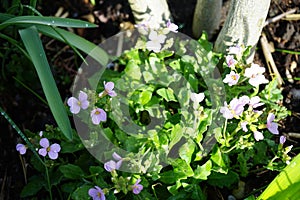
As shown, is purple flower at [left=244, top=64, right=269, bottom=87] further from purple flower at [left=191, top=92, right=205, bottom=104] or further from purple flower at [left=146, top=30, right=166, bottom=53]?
purple flower at [left=146, top=30, right=166, bottom=53]

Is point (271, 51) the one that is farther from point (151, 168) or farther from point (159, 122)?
point (151, 168)

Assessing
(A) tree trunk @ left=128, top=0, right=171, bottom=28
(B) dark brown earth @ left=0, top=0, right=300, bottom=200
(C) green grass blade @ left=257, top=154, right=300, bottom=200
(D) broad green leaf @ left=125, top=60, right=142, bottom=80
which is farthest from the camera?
(B) dark brown earth @ left=0, top=0, right=300, bottom=200

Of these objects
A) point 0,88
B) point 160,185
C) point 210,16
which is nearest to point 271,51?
point 210,16

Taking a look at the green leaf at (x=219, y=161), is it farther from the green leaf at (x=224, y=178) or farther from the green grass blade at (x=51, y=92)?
the green grass blade at (x=51, y=92)

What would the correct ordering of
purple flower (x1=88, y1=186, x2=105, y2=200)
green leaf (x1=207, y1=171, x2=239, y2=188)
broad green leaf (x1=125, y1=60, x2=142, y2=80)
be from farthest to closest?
broad green leaf (x1=125, y1=60, x2=142, y2=80) → green leaf (x1=207, y1=171, x2=239, y2=188) → purple flower (x1=88, y1=186, x2=105, y2=200)

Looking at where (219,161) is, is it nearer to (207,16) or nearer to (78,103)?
(78,103)

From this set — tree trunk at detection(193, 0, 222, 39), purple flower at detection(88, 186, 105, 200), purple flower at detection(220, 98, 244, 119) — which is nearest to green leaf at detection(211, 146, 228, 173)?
purple flower at detection(220, 98, 244, 119)

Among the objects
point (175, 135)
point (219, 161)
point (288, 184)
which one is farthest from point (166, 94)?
point (288, 184)
